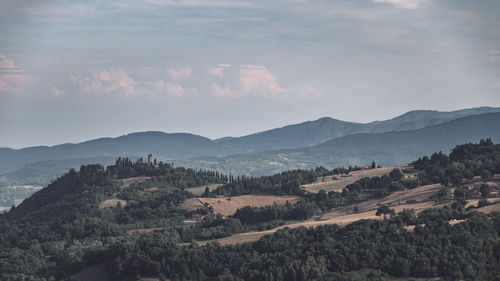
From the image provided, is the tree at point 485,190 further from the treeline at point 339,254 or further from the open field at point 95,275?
the open field at point 95,275

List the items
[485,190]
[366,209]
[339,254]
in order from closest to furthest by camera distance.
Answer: [339,254] < [485,190] < [366,209]

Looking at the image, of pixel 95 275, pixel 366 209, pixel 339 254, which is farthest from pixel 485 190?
pixel 95 275

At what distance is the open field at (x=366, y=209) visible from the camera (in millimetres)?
157875

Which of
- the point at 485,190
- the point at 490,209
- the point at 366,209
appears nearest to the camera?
the point at 490,209

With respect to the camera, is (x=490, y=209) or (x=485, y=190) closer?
(x=490, y=209)

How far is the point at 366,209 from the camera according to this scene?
605 feet

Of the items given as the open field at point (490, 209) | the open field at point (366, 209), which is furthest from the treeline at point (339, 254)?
the open field at point (366, 209)

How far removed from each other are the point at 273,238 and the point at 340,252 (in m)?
23.6

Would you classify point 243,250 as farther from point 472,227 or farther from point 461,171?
point 461,171

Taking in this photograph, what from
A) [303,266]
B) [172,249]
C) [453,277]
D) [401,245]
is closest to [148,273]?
[172,249]

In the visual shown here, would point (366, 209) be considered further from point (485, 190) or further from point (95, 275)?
A: point (95, 275)

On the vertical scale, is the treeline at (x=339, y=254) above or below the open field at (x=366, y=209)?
below

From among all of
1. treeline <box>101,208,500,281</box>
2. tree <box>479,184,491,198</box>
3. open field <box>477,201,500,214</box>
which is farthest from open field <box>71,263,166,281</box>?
tree <box>479,184,491,198</box>

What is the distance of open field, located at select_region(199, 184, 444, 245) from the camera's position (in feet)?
518
